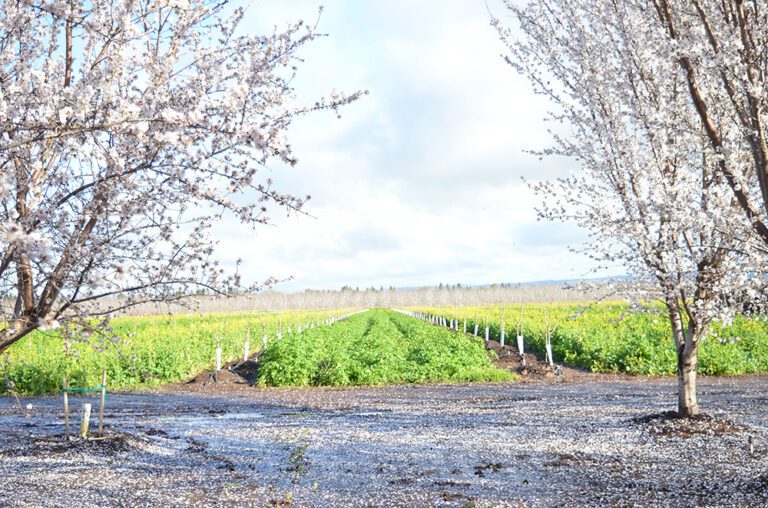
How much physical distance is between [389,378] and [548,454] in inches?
419

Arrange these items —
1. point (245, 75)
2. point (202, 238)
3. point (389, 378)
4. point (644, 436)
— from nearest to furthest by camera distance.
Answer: point (245, 75)
point (202, 238)
point (644, 436)
point (389, 378)

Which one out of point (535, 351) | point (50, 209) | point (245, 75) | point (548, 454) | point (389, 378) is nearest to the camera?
point (50, 209)

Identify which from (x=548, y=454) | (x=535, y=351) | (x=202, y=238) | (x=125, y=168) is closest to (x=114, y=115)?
(x=125, y=168)

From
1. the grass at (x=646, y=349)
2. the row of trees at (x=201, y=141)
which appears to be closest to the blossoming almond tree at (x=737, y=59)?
the row of trees at (x=201, y=141)

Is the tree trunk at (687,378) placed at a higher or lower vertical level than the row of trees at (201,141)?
lower

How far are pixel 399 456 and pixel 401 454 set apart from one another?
0.13 m

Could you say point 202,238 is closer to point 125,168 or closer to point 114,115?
point 125,168

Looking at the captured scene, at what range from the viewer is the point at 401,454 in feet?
30.1

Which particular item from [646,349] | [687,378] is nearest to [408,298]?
[646,349]

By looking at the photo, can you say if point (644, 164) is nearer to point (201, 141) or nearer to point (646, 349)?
point (201, 141)

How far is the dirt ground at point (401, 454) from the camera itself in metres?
7.10

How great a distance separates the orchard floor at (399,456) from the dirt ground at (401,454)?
29 mm

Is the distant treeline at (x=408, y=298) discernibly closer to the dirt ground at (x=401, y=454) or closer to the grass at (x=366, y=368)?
the grass at (x=366, y=368)

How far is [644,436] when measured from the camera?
9.95 m
